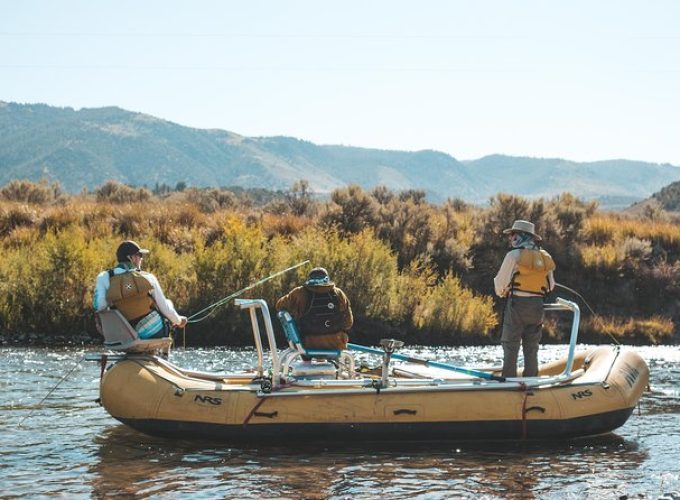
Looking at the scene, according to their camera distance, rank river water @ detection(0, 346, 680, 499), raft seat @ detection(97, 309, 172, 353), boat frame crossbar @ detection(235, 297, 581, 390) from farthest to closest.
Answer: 1. raft seat @ detection(97, 309, 172, 353)
2. boat frame crossbar @ detection(235, 297, 581, 390)
3. river water @ detection(0, 346, 680, 499)

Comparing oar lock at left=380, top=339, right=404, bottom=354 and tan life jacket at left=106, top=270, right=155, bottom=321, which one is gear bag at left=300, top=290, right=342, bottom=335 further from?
tan life jacket at left=106, top=270, right=155, bottom=321

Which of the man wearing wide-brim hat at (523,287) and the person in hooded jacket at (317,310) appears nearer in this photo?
the person in hooded jacket at (317,310)

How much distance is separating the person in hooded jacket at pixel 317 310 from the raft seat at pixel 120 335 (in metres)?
1.67

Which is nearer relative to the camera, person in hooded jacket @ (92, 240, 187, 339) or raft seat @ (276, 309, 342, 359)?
person in hooded jacket @ (92, 240, 187, 339)

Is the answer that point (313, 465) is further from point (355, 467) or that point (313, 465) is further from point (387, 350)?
point (387, 350)

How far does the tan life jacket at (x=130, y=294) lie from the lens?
12031 mm

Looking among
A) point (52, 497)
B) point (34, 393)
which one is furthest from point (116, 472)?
point (34, 393)

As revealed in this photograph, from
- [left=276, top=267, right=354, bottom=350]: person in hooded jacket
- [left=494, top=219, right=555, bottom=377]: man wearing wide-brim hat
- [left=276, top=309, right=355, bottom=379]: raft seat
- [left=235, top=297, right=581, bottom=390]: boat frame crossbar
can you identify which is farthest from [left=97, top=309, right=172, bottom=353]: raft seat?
[left=494, top=219, right=555, bottom=377]: man wearing wide-brim hat

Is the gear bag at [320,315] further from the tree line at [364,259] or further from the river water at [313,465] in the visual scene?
the tree line at [364,259]

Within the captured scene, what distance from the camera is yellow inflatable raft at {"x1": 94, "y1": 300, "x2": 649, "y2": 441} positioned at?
11872 mm

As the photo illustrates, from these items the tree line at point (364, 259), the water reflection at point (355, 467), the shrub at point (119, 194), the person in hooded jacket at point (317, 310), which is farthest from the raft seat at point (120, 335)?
the shrub at point (119, 194)

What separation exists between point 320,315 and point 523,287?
2.51 metres

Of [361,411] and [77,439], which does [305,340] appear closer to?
[361,411]

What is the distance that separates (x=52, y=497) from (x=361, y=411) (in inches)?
143
